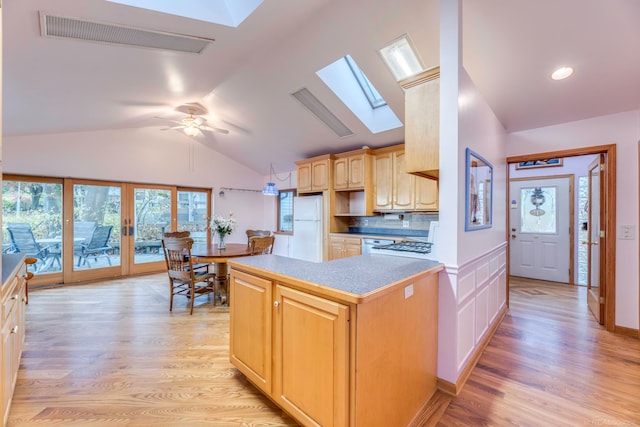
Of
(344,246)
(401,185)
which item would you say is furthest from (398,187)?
(344,246)

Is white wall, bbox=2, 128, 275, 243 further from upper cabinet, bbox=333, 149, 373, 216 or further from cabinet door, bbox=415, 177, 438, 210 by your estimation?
cabinet door, bbox=415, 177, 438, 210

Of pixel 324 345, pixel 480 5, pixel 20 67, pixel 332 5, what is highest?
pixel 332 5

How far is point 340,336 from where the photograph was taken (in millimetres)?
1302

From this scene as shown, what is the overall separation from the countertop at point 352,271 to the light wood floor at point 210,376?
0.93m

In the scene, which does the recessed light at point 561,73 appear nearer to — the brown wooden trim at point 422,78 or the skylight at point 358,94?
the brown wooden trim at point 422,78

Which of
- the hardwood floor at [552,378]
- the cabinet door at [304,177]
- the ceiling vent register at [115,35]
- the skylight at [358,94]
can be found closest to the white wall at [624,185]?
the hardwood floor at [552,378]

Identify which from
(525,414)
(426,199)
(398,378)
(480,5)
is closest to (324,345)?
(398,378)

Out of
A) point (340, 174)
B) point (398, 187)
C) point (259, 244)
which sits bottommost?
point (259, 244)

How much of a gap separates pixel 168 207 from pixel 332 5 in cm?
496

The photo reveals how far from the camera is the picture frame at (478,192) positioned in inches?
82.3

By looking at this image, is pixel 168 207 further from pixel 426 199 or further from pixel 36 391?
pixel 426 199

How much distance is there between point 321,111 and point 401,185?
1.62 metres

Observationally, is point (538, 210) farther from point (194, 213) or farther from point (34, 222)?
point (34, 222)

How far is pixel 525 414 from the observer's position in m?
1.79
